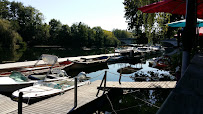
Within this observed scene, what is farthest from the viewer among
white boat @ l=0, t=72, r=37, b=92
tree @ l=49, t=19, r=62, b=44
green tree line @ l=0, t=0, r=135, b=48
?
tree @ l=49, t=19, r=62, b=44

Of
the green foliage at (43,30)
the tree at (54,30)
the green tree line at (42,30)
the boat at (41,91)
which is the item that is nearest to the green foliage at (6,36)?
the green tree line at (42,30)

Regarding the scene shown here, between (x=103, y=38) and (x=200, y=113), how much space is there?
3782 inches

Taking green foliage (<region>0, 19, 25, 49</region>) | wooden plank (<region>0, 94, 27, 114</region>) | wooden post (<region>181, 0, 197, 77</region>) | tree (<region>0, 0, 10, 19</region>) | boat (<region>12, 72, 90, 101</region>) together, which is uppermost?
tree (<region>0, 0, 10, 19</region>)

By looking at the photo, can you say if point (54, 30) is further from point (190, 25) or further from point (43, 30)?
point (190, 25)

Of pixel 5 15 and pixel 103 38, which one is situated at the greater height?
pixel 5 15

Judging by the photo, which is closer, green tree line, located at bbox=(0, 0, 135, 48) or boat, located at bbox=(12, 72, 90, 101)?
boat, located at bbox=(12, 72, 90, 101)

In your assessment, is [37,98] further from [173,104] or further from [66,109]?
[173,104]

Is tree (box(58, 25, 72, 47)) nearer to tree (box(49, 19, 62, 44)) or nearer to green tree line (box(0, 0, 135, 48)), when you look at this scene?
green tree line (box(0, 0, 135, 48))

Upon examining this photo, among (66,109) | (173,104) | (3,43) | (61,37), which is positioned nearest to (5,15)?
(61,37)

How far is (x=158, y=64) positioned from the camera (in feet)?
66.5

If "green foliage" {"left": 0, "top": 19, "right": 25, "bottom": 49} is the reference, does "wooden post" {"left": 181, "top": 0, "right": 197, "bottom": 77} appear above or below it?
below

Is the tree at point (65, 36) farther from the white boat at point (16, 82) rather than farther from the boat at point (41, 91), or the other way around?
the boat at point (41, 91)

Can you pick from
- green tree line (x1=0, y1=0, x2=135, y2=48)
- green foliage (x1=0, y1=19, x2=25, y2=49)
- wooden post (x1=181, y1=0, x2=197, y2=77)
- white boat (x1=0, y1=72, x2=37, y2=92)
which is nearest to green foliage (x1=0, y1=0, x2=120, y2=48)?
green tree line (x1=0, y1=0, x2=135, y2=48)

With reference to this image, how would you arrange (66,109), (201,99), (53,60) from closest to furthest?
(201,99)
(66,109)
(53,60)
